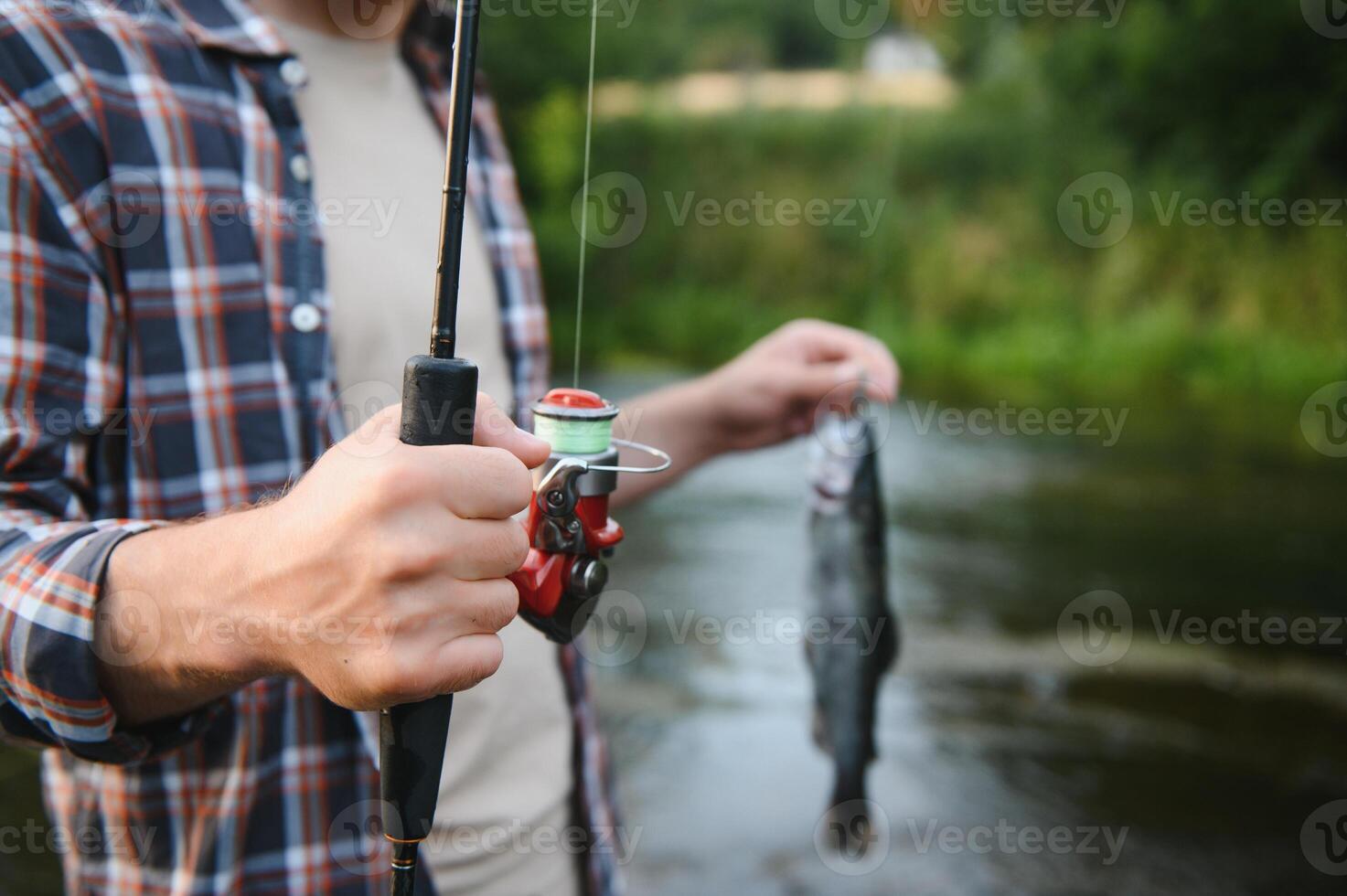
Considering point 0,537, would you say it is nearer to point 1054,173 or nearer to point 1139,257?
point 1139,257

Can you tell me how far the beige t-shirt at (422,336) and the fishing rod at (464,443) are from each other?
1.57 ft

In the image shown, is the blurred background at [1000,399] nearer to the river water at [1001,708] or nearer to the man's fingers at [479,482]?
the river water at [1001,708]

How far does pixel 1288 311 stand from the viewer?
43.0ft

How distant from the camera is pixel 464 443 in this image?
0.94 meters

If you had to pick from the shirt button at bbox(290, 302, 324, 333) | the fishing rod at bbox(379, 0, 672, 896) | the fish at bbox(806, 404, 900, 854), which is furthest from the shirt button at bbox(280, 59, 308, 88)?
the fish at bbox(806, 404, 900, 854)

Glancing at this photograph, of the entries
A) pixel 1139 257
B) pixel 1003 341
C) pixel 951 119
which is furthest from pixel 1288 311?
pixel 951 119

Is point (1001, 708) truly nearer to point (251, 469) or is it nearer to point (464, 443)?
point (251, 469)

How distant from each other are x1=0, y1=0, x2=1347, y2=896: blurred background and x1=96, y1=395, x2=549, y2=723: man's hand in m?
3.08

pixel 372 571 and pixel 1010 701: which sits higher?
A: pixel 372 571

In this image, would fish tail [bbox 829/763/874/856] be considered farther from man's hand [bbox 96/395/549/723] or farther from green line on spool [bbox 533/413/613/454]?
man's hand [bbox 96/395/549/723]

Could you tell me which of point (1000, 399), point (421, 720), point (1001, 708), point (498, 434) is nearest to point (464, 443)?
point (498, 434)

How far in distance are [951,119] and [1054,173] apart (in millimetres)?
2578

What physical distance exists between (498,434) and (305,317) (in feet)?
1.76

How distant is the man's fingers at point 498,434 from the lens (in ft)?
3.11
